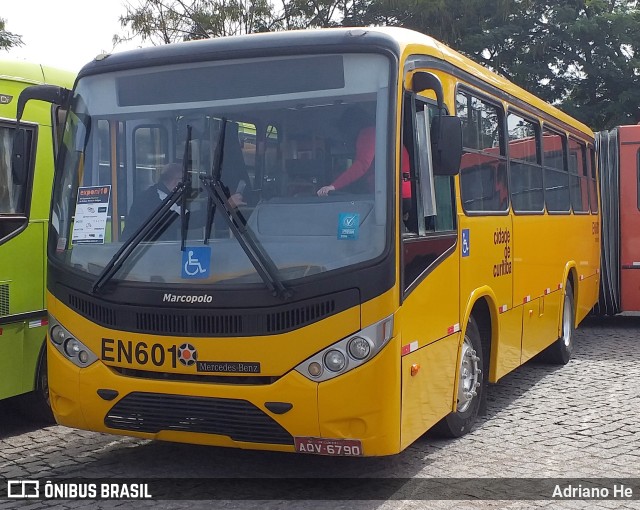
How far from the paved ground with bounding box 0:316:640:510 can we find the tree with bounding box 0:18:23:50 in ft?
85.5

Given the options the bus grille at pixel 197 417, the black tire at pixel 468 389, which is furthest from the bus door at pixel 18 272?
the black tire at pixel 468 389

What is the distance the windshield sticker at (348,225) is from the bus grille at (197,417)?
1.11 metres

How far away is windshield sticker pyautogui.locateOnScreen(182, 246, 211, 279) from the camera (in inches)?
205

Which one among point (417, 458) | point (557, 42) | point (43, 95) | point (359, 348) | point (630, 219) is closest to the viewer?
point (359, 348)

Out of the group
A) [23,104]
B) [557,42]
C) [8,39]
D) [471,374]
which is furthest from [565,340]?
[8,39]

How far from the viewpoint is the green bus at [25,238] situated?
6.78 meters

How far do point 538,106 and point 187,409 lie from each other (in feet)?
19.0

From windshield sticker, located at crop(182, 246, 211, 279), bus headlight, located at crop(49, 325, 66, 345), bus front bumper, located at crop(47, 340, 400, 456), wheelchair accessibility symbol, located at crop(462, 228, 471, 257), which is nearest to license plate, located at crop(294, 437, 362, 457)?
bus front bumper, located at crop(47, 340, 400, 456)

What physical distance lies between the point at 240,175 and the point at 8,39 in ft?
94.8

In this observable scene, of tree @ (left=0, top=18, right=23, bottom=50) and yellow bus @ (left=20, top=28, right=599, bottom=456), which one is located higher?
tree @ (left=0, top=18, right=23, bottom=50)

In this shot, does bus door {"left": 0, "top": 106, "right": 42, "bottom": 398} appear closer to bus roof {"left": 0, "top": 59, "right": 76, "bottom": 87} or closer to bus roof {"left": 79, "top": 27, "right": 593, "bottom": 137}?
bus roof {"left": 0, "top": 59, "right": 76, "bottom": 87}

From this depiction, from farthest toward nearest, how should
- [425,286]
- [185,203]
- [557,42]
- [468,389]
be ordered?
[557,42], [468,389], [425,286], [185,203]

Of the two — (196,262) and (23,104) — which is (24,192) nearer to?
(23,104)

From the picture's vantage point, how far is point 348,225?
16.6 feet
